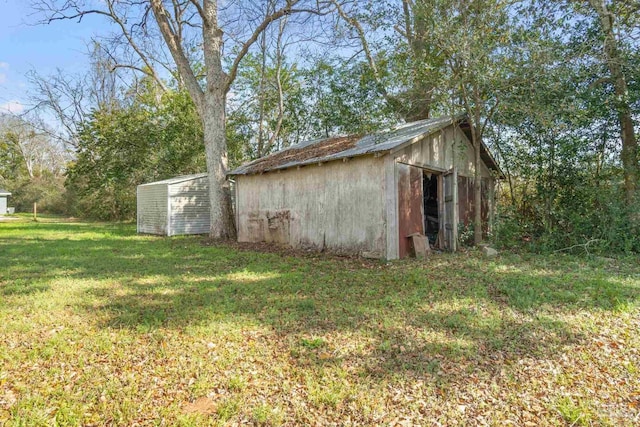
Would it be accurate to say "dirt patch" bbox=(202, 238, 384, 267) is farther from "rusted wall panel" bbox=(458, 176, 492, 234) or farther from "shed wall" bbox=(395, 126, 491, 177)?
"rusted wall panel" bbox=(458, 176, 492, 234)

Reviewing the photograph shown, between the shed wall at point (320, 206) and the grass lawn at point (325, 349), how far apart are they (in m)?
2.02

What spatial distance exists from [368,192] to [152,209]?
410 inches

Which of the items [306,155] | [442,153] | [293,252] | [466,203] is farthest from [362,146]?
[466,203]

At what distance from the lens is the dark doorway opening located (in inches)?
400

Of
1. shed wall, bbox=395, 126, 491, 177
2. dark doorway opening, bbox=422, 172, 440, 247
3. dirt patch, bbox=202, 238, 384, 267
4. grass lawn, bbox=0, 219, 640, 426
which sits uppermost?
shed wall, bbox=395, 126, 491, 177

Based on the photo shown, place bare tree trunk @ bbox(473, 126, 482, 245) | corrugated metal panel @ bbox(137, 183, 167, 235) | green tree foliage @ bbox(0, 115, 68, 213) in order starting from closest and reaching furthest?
bare tree trunk @ bbox(473, 126, 482, 245) → corrugated metal panel @ bbox(137, 183, 167, 235) → green tree foliage @ bbox(0, 115, 68, 213)

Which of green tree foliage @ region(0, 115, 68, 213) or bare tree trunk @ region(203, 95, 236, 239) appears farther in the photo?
green tree foliage @ region(0, 115, 68, 213)

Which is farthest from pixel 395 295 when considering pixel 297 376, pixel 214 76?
pixel 214 76

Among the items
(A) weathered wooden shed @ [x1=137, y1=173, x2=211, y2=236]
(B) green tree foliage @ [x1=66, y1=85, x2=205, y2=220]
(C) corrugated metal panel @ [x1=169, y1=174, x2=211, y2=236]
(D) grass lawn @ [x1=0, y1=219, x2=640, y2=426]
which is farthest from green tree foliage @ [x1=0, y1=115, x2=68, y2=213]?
(D) grass lawn @ [x1=0, y1=219, x2=640, y2=426]

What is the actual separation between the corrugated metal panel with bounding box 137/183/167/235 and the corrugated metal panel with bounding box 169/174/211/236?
1.16 feet

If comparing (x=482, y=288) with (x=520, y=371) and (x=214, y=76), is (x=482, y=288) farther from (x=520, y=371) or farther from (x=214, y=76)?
(x=214, y=76)

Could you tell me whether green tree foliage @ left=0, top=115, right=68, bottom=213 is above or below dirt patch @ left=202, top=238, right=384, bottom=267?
above

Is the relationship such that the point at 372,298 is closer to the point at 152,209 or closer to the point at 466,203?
the point at 466,203

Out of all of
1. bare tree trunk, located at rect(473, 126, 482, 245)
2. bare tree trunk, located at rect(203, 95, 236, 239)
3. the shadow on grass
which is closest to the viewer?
the shadow on grass
